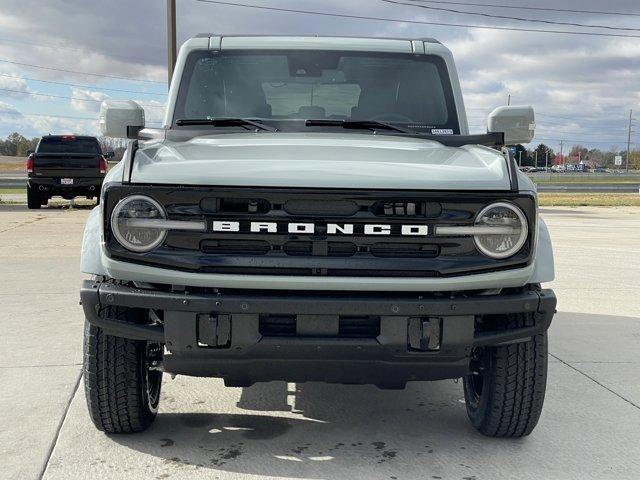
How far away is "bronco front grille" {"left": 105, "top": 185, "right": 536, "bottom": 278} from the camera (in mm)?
2908

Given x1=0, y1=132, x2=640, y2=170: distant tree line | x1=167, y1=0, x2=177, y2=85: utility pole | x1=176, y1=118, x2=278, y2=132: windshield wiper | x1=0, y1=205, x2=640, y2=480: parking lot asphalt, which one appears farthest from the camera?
x1=0, y1=132, x2=640, y2=170: distant tree line

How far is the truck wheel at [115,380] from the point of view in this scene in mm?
3256

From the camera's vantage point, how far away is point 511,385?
10.9ft

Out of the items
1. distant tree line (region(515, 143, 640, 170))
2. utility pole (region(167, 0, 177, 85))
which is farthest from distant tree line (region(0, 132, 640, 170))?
utility pole (region(167, 0, 177, 85))

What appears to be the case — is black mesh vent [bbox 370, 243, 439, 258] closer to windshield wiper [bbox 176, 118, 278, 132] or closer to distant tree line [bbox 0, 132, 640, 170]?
windshield wiper [bbox 176, 118, 278, 132]

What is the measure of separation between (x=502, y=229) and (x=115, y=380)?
1813mm

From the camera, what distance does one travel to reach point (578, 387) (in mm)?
4453

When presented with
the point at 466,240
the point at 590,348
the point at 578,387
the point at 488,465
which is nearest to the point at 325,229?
the point at 466,240

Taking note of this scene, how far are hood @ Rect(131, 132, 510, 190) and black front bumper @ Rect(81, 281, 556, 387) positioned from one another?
0.45m

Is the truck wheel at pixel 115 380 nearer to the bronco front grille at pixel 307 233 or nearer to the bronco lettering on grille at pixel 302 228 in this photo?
the bronco front grille at pixel 307 233

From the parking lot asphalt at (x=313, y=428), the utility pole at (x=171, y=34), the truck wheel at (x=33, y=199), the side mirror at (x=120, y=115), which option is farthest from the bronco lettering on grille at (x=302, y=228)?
the utility pole at (x=171, y=34)

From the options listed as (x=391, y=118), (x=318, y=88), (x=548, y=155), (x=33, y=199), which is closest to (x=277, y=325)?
(x=391, y=118)

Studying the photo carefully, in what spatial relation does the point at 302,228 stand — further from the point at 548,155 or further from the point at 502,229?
the point at 548,155

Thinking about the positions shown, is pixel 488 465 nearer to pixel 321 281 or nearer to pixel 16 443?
pixel 321 281
